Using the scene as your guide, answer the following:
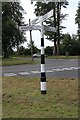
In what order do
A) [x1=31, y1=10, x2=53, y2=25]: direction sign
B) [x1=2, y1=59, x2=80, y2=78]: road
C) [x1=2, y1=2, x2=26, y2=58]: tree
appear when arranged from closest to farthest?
1. [x1=31, y1=10, x2=53, y2=25]: direction sign
2. [x1=2, y1=59, x2=80, y2=78]: road
3. [x1=2, y1=2, x2=26, y2=58]: tree

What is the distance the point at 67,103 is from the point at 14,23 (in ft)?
130

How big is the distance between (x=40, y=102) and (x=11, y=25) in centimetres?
3879

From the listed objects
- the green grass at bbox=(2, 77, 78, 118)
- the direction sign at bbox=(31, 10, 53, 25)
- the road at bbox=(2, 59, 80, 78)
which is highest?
the direction sign at bbox=(31, 10, 53, 25)

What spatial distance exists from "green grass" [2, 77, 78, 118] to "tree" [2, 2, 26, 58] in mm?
35966

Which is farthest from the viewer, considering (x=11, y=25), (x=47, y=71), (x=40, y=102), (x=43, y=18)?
(x=11, y=25)

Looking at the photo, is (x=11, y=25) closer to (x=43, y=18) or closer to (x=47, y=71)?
(x=47, y=71)

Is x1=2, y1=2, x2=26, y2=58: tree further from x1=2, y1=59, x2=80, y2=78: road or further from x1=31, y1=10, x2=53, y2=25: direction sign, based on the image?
x1=31, y1=10, x2=53, y2=25: direction sign

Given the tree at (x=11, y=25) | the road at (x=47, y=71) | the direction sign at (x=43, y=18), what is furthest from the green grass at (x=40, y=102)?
the tree at (x=11, y=25)

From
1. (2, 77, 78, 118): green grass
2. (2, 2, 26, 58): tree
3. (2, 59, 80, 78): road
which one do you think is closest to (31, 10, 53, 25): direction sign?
(2, 77, 78, 118): green grass

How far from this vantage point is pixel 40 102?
9.39m

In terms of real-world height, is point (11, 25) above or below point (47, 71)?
above

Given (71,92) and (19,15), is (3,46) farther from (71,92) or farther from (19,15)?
(71,92)

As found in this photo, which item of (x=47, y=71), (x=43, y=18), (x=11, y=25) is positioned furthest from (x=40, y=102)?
(x=11, y=25)

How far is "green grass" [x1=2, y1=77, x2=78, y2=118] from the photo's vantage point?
7996 millimetres
